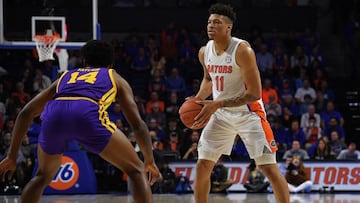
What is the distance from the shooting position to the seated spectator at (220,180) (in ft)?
46.1

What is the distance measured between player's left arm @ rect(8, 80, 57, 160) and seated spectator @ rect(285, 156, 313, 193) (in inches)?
349

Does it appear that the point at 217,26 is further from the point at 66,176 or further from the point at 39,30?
the point at 66,176

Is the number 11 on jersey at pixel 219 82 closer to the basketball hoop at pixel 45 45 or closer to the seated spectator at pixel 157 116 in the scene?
the basketball hoop at pixel 45 45

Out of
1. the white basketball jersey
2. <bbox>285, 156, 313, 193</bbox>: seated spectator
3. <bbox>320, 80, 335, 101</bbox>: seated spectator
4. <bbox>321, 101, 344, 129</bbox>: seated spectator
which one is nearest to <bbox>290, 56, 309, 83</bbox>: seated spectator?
<bbox>320, 80, 335, 101</bbox>: seated spectator

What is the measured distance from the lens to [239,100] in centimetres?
689

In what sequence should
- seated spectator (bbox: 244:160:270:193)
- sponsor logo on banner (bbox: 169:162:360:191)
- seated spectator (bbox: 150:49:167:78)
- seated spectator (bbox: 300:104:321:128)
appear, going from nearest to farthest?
seated spectator (bbox: 244:160:270:193)
sponsor logo on banner (bbox: 169:162:360:191)
seated spectator (bbox: 300:104:321:128)
seated spectator (bbox: 150:49:167:78)

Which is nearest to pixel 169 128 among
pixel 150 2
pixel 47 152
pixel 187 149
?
Answer: pixel 187 149

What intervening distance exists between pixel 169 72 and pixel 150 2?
12.6ft

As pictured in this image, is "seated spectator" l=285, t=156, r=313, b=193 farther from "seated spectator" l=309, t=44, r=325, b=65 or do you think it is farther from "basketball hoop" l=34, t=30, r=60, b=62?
"basketball hoop" l=34, t=30, r=60, b=62

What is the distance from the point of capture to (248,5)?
2125 centimetres

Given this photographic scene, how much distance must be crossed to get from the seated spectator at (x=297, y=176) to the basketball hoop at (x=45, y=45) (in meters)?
4.92

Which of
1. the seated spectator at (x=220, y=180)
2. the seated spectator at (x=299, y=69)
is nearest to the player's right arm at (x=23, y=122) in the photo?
the seated spectator at (x=220, y=180)

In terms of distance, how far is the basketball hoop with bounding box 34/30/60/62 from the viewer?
12398 millimetres

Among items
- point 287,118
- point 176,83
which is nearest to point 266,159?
point 287,118
